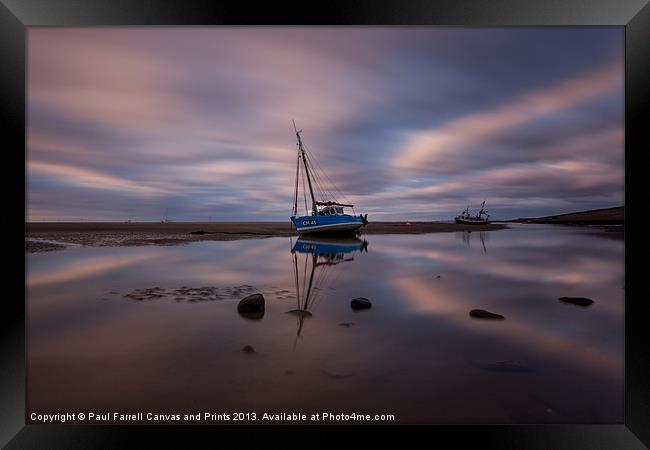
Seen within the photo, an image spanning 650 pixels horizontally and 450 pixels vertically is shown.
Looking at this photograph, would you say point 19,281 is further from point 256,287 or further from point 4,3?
point 256,287

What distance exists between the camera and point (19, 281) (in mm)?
3422

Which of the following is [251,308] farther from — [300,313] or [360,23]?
[360,23]

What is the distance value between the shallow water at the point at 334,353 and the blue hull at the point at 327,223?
70.2 ft

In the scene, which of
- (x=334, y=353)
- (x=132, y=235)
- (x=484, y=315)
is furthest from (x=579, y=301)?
(x=132, y=235)

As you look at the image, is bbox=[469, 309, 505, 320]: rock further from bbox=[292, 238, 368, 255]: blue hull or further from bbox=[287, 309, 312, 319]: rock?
bbox=[292, 238, 368, 255]: blue hull

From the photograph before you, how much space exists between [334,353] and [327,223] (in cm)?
2596

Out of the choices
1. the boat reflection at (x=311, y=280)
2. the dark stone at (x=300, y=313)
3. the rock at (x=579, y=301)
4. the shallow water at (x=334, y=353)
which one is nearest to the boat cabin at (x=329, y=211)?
the boat reflection at (x=311, y=280)

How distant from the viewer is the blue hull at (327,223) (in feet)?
99.7

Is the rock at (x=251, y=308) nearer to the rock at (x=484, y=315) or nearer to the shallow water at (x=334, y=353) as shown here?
the shallow water at (x=334, y=353)

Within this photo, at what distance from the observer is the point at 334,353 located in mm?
4527

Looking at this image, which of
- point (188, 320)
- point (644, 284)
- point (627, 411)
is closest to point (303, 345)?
point (188, 320)

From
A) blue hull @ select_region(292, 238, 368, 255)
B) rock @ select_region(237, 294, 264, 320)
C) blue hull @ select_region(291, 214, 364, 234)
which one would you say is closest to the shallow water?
rock @ select_region(237, 294, 264, 320)

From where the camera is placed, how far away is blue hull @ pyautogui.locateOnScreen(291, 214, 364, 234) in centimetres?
3038

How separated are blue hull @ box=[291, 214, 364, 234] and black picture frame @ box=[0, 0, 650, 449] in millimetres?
26976
